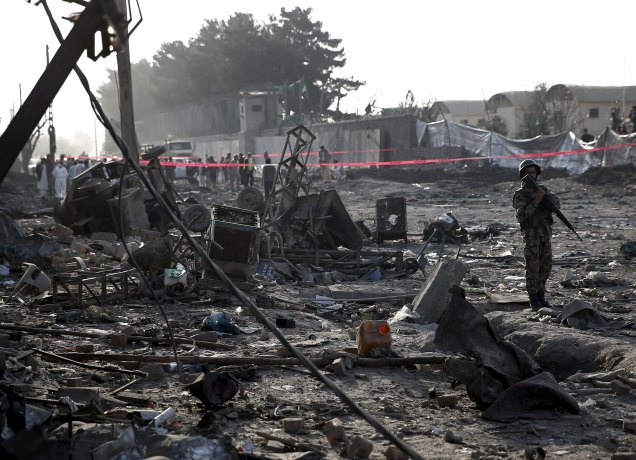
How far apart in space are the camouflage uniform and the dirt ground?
0.35 meters

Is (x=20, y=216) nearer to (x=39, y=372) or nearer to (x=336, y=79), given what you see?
(x=39, y=372)

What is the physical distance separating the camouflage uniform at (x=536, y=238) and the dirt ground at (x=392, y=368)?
0.35m

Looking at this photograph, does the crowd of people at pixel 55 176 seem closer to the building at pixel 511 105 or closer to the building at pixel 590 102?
the building at pixel 590 102

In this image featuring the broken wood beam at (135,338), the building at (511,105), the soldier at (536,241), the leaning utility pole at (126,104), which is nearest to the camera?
the broken wood beam at (135,338)

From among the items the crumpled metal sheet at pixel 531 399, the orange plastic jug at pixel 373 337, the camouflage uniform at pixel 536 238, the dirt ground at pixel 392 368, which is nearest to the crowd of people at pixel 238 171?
the dirt ground at pixel 392 368

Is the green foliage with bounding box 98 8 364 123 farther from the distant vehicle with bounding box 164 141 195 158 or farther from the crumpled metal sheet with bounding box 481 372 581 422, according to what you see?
the crumpled metal sheet with bounding box 481 372 581 422

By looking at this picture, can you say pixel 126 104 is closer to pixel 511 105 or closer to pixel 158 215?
pixel 158 215

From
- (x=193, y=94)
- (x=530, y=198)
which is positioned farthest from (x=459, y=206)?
(x=193, y=94)

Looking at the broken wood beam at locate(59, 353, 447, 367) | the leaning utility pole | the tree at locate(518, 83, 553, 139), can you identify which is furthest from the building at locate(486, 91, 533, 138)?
the broken wood beam at locate(59, 353, 447, 367)

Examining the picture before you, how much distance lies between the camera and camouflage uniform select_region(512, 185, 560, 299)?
8922 mm

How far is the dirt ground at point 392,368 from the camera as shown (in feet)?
16.7

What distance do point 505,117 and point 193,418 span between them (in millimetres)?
49394

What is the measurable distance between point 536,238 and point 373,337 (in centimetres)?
286

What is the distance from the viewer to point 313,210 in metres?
13.3
